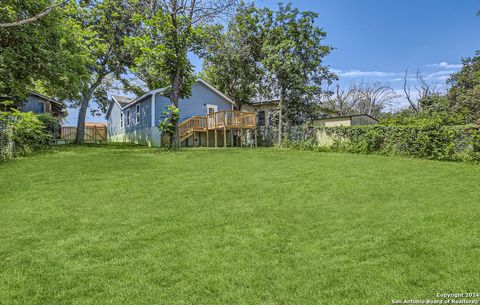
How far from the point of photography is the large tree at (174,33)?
14844mm

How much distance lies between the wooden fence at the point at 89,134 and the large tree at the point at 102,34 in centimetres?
766

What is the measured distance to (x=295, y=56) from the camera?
19109 millimetres

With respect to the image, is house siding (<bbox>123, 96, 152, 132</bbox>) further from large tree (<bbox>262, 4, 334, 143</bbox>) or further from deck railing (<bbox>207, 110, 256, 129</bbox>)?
large tree (<bbox>262, 4, 334, 143</bbox>)

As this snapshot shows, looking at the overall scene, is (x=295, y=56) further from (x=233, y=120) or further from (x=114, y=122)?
(x=114, y=122)

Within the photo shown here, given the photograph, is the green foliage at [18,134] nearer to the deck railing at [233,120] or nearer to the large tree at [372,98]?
the deck railing at [233,120]

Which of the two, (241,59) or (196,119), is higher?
(241,59)

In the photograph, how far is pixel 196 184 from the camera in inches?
293

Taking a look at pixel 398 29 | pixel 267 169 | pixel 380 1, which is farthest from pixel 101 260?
pixel 398 29

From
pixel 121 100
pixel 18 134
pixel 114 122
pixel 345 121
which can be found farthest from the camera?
pixel 114 122

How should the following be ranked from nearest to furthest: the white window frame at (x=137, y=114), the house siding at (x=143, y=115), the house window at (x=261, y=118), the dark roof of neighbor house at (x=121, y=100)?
1. the house siding at (x=143, y=115)
2. the white window frame at (x=137, y=114)
3. the house window at (x=261, y=118)
4. the dark roof of neighbor house at (x=121, y=100)

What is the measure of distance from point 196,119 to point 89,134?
15618 millimetres

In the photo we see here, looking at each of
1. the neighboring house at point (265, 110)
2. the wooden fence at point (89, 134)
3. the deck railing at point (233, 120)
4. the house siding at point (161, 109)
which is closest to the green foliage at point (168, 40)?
the deck railing at point (233, 120)

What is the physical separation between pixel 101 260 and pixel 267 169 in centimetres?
640

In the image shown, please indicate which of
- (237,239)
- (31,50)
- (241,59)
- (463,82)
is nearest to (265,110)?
(241,59)
